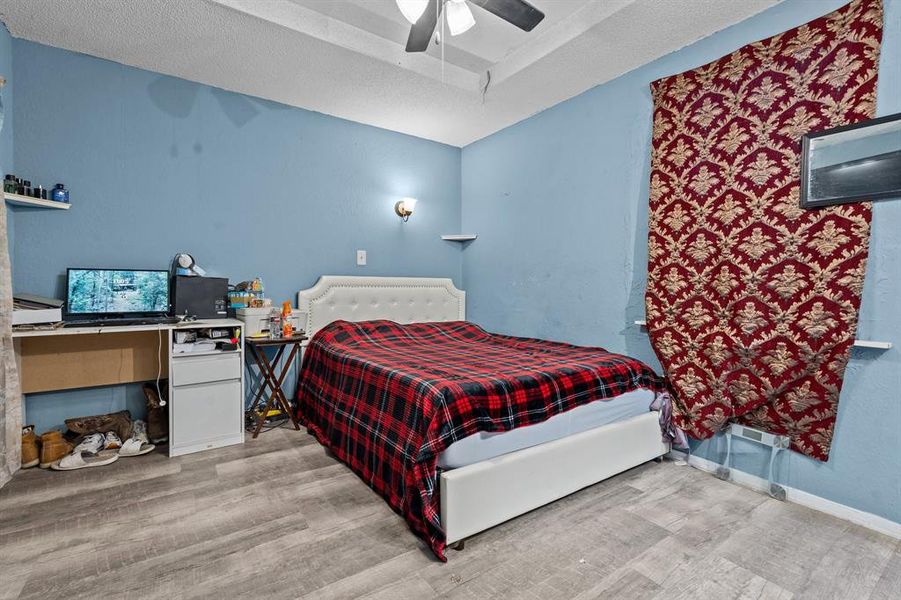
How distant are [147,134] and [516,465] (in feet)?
10.1

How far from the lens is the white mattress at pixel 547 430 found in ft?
5.58

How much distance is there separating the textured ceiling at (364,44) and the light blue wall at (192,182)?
7.8 inches

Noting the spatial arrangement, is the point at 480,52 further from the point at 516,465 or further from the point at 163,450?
the point at 163,450

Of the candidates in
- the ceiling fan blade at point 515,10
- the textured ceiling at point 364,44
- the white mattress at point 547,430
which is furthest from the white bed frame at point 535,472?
the ceiling fan blade at point 515,10

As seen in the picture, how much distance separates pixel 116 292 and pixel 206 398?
33.7 inches

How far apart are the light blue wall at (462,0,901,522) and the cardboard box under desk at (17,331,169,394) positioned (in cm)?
262

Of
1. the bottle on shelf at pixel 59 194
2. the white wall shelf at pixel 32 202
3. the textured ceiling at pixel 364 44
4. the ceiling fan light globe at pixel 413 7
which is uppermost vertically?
the textured ceiling at pixel 364 44

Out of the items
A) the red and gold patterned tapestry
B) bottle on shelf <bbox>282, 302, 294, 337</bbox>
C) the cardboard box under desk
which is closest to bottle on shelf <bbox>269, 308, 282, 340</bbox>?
bottle on shelf <bbox>282, 302, 294, 337</bbox>

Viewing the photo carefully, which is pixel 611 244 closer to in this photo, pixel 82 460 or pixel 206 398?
pixel 206 398

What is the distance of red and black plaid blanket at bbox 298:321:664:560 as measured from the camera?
1.70 metres

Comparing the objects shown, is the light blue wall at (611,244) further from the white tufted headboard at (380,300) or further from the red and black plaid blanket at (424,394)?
the red and black plaid blanket at (424,394)

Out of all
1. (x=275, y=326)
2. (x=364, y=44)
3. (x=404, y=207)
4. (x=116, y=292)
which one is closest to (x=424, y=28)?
(x=364, y=44)

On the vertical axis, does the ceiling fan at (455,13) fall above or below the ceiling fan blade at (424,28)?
above

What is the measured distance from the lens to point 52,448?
7.64 ft
